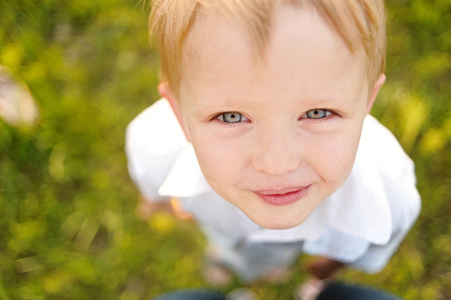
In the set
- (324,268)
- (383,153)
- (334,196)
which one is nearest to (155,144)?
(334,196)

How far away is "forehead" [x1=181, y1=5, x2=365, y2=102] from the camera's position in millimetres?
721

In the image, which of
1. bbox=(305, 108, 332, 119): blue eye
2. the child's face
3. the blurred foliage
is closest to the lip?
the child's face

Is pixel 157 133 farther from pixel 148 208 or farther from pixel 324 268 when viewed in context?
pixel 324 268

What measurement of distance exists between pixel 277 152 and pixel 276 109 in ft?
0.27

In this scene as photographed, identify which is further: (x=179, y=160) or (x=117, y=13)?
(x=117, y=13)

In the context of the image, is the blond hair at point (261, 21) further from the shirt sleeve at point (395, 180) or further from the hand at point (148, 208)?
the hand at point (148, 208)

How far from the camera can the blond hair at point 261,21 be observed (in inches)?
28.6

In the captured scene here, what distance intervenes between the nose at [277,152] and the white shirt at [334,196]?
0.38 m

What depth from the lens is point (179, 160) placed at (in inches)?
51.6

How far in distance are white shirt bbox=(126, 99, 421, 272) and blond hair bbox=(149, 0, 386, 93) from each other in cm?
32

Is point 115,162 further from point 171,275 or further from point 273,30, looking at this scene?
point 273,30

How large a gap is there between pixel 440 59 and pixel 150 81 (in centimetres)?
123

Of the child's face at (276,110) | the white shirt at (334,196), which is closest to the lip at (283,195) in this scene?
the child's face at (276,110)

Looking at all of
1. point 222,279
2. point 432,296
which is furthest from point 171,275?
point 432,296
